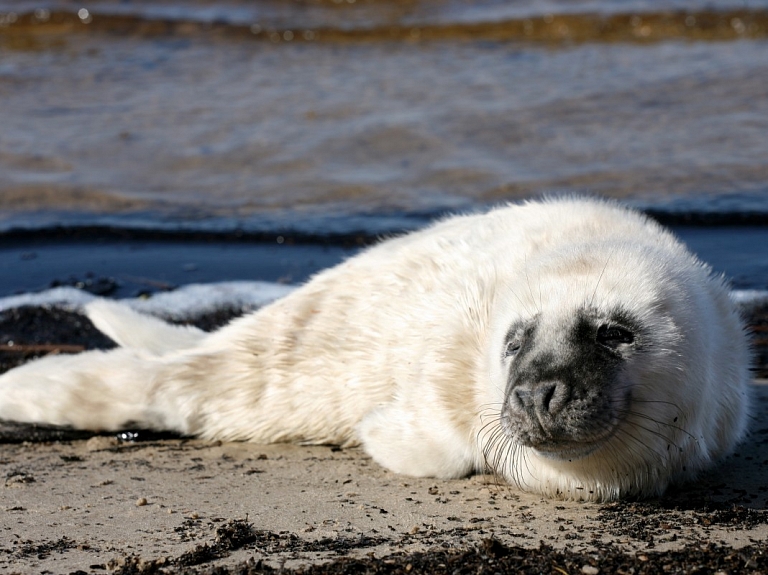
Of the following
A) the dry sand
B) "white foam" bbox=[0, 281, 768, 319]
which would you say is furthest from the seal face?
"white foam" bbox=[0, 281, 768, 319]

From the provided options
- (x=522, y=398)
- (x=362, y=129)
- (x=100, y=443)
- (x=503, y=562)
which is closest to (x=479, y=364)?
(x=522, y=398)

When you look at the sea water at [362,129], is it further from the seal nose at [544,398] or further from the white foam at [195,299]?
the seal nose at [544,398]

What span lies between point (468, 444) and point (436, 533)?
2.03 ft

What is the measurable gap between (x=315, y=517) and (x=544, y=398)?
728 mm

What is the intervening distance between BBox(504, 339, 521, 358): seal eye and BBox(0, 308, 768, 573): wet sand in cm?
45

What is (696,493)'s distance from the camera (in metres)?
3.12

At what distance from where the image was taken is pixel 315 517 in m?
2.91

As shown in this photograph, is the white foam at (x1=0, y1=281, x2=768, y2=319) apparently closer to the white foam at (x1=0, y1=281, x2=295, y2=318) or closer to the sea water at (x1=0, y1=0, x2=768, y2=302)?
the white foam at (x1=0, y1=281, x2=295, y2=318)

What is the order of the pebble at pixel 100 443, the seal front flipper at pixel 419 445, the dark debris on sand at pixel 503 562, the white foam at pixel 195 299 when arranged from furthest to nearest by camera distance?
the white foam at pixel 195 299 < the pebble at pixel 100 443 < the seal front flipper at pixel 419 445 < the dark debris on sand at pixel 503 562

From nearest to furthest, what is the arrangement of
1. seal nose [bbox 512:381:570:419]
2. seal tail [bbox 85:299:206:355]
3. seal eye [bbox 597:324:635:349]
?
seal nose [bbox 512:381:570:419] < seal eye [bbox 597:324:635:349] < seal tail [bbox 85:299:206:355]

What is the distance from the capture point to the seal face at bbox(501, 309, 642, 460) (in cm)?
275

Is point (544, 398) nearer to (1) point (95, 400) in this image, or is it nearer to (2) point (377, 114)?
(1) point (95, 400)

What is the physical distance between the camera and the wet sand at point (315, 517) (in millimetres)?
2461

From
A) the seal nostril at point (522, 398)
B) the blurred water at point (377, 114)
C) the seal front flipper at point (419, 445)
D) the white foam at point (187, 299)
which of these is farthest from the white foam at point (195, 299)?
the seal nostril at point (522, 398)
